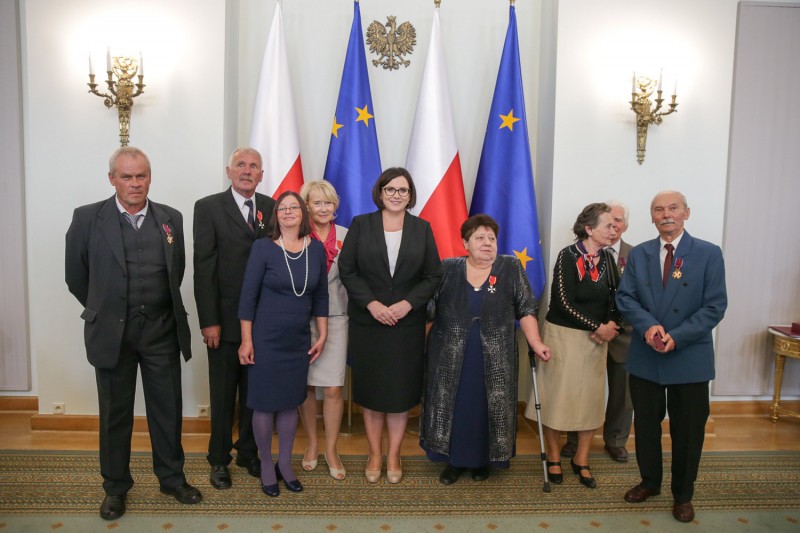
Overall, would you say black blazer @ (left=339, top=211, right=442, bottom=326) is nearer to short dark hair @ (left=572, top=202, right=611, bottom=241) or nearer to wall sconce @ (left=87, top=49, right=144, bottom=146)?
short dark hair @ (left=572, top=202, right=611, bottom=241)

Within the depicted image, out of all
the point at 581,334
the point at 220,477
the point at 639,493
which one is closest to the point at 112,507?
the point at 220,477

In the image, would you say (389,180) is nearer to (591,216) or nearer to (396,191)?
(396,191)

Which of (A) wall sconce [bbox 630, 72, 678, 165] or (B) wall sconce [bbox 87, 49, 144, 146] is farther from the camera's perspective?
(A) wall sconce [bbox 630, 72, 678, 165]

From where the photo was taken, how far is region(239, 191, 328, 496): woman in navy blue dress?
3068 mm

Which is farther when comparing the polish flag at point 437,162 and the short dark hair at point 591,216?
the polish flag at point 437,162

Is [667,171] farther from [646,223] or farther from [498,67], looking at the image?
[498,67]

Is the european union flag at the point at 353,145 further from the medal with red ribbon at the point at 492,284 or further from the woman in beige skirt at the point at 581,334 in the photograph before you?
the woman in beige skirt at the point at 581,334

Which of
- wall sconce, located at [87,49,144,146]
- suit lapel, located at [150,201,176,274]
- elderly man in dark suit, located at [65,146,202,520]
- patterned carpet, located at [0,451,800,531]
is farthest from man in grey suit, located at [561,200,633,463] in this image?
wall sconce, located at [87,49,144,146]

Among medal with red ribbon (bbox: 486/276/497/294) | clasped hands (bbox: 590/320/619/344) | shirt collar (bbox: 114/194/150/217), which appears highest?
shirt collar (bbox: 114/194/150/217)

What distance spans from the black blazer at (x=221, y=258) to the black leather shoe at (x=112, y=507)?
96 centimetres

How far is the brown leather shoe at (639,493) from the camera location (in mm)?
3240

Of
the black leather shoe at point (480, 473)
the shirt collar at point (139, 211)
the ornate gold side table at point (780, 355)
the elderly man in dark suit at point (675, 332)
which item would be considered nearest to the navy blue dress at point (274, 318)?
the shirt collar at point (139, 211)

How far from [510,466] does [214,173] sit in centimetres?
278

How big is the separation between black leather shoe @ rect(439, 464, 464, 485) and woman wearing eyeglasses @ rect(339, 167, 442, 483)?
403 mm
